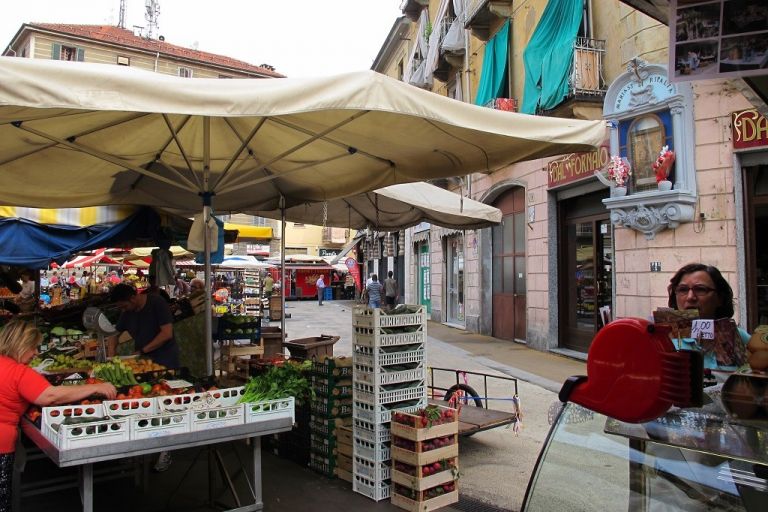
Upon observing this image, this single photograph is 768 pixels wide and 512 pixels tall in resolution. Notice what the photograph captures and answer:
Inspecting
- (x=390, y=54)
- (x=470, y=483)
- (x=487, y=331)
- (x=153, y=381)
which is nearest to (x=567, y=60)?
(x=487, y=331)

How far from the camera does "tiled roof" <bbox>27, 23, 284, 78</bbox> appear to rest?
3866 cm

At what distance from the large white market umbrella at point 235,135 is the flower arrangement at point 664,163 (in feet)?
17.9

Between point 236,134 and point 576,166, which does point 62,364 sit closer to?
point 236,134

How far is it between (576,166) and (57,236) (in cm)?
921

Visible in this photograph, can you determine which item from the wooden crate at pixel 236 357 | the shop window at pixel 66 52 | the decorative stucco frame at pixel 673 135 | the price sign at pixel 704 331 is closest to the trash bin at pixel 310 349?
the wooden crate at pixel 236 357

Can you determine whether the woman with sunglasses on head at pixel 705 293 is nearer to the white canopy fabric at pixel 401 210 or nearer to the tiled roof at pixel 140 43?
the white canopy fabric at pixel 401 210

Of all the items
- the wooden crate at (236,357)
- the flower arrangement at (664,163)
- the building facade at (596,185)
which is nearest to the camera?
the wooden crate at (236,357)

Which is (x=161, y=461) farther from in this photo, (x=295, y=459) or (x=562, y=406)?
(x=562, y=406)

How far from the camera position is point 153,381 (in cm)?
436

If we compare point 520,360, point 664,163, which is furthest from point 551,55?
point 520,360

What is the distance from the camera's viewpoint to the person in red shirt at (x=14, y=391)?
10.5 feet

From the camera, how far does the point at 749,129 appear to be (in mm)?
7816

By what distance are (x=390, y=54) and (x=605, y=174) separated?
72.0 feet

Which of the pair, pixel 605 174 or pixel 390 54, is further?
pixel 390 54
